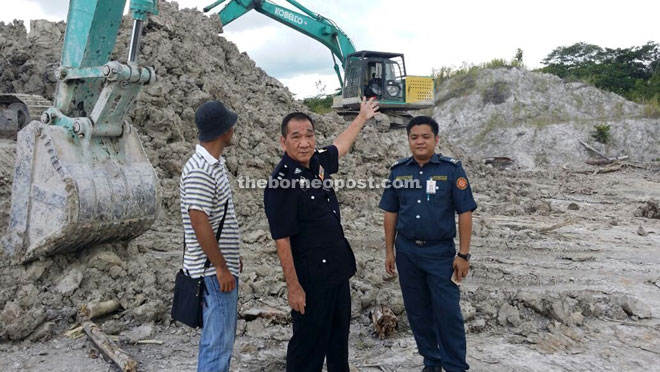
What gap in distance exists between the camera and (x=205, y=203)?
8.49 feet

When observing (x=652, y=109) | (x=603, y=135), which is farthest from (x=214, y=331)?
(x=652, y=109)

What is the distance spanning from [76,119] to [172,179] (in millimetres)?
2749

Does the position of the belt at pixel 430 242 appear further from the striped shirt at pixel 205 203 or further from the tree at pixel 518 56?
the tree at pixel 518 56

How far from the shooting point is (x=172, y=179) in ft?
23.7

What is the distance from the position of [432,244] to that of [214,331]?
1.40m

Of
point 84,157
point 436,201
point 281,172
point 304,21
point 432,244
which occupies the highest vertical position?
point 304,21

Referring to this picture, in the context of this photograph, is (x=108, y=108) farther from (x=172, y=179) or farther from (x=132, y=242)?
(x=172, y=179)

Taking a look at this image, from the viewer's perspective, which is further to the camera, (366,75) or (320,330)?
(366,75)

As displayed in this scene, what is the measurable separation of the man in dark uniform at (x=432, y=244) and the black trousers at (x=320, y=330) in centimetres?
56

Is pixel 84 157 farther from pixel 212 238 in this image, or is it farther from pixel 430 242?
pixel 430 242

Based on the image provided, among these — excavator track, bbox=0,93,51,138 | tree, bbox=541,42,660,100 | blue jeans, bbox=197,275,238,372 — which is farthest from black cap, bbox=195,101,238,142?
tree, bbox=541,42,660,100

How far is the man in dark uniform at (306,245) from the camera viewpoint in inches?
112

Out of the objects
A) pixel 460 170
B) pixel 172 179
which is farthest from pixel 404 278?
pixel 172 179

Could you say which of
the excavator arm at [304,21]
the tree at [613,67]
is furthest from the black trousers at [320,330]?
the tree at [613,67]
